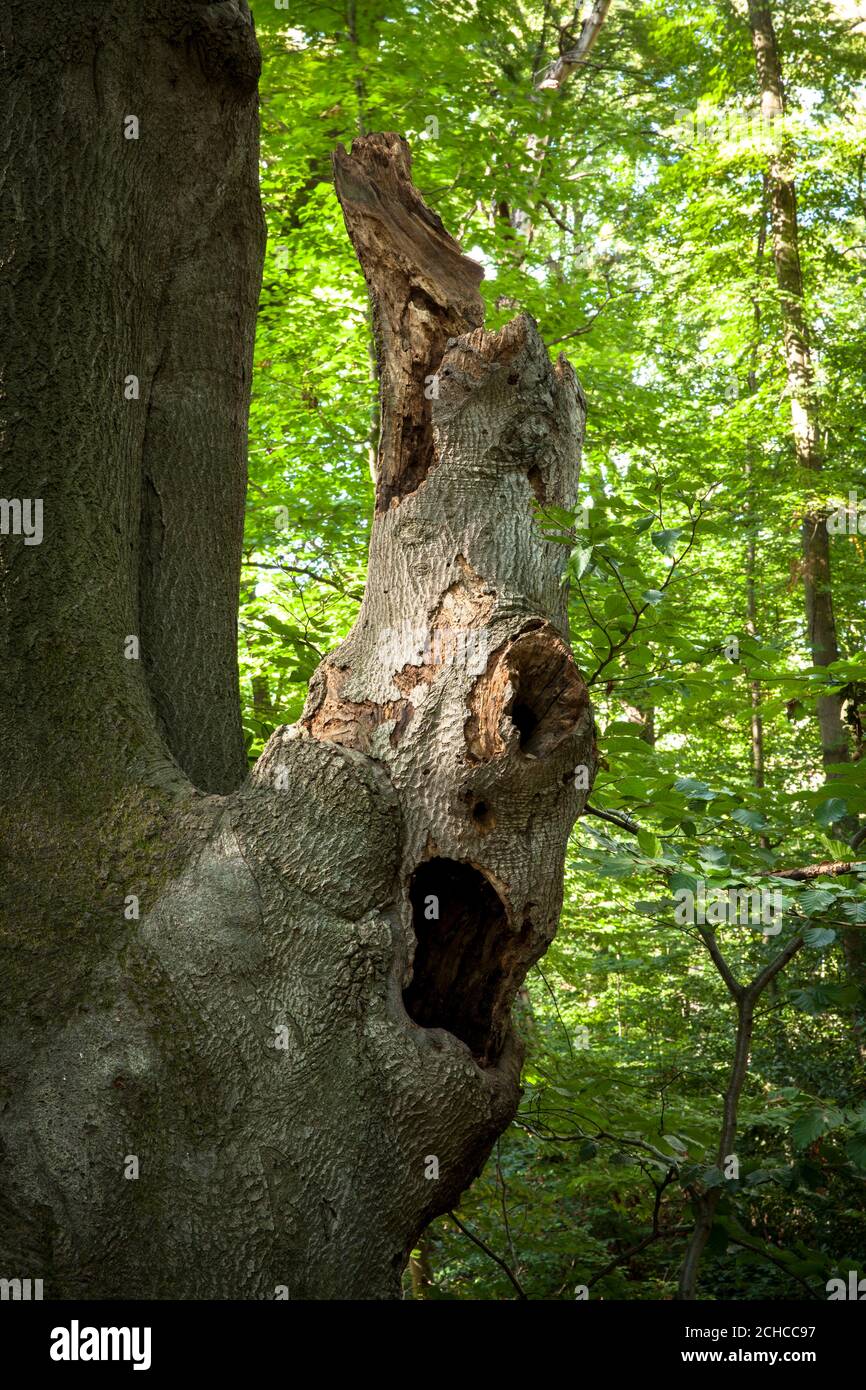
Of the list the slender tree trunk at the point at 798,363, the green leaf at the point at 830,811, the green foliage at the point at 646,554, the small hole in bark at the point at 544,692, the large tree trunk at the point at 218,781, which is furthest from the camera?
the slender tree trunk at the point at 798,363

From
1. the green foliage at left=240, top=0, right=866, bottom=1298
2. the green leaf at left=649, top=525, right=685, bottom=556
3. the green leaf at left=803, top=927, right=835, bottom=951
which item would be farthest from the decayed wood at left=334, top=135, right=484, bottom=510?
the green leaf at left=803, top=927, right=835, bottom=951

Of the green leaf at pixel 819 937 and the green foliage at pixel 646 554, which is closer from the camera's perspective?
the green leaf at pixel 819 937

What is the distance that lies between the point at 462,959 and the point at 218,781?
35.0 inches

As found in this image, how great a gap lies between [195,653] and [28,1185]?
4.62 feet

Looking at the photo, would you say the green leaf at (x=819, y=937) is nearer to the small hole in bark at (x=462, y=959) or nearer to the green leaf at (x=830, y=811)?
the green leaf at (x=830, y=811)

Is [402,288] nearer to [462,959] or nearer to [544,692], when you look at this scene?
[544,692]

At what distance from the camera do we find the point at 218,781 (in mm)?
3037

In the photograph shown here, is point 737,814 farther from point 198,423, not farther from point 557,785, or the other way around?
point 198,423

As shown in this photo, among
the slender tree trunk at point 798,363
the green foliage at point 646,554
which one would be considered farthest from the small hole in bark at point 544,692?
the slender tree trunk at point 798,363

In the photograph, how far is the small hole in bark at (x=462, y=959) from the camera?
2561 millimetres

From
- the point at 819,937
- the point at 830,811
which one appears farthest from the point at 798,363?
the point at 819,937

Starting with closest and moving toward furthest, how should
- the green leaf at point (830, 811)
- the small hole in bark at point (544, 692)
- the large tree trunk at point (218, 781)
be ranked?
the large tree trunk at point (218, 781), the small hole in bark at point (544, 692), the green leaf at point (830, 811)

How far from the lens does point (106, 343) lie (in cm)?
269

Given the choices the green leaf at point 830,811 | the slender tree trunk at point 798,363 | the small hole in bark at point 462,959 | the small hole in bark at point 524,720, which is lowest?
the small hole in bark at point 462,959
